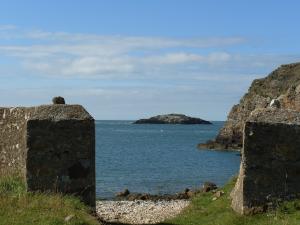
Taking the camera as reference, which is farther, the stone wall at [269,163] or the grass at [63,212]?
the stone wall at [269,163]

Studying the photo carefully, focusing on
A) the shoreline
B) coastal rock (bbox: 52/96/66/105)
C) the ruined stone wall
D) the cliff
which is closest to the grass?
the ruined stone wall

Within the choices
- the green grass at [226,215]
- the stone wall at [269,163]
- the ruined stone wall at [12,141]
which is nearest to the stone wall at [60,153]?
the ruined stone wall at [12,141]

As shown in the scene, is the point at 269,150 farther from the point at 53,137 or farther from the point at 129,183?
the point at 129,183

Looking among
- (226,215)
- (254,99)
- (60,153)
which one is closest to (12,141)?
(60,153)

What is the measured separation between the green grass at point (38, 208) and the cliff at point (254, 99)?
88.5 meters

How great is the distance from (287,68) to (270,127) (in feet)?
396

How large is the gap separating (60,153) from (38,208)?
2.44 meters

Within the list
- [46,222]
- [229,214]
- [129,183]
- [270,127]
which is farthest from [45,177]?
[129,183]

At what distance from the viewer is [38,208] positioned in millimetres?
13664

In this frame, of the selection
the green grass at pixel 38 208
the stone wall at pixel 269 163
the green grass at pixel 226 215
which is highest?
the stone wall at pixel 269 163

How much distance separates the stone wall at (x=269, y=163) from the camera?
15922mm

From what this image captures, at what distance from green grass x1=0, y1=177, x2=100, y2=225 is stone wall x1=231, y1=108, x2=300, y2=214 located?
440cm

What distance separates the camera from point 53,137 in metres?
15.8

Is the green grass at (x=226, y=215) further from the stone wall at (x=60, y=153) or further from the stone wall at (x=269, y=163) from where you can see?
the stone wall at (x=60, y=153)
